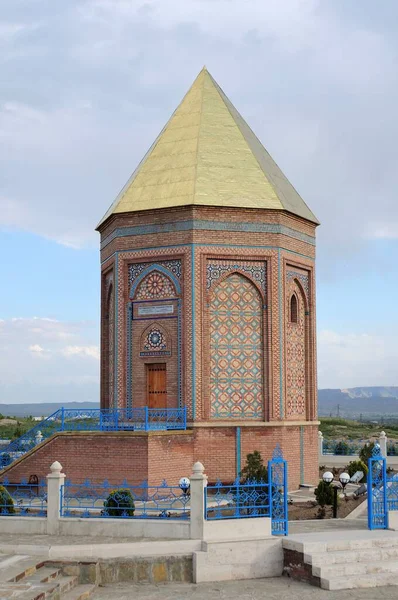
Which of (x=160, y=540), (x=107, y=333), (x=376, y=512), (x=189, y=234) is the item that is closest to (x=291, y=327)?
(x=189, y=234)

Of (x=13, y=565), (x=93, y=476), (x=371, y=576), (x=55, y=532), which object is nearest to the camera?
(x=13, y=565)

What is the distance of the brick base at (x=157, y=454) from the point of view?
16.3 metres

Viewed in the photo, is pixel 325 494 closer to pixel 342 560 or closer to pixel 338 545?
pixel 338 545

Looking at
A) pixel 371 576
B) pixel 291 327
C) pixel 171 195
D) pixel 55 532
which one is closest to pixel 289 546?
pixel 371 576

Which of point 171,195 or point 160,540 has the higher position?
point 171,195

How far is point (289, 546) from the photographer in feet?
39.2

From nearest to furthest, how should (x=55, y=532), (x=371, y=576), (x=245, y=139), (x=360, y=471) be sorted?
1. (x=371, y=576)
2. (x=55, y=532)
3. (x=360, y=471)
4. (x=245, y=139)

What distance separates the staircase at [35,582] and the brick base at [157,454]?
5142mm

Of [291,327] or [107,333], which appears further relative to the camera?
[107,333]

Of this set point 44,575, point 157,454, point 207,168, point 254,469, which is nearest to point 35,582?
point 44,575

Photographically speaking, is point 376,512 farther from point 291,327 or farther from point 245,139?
point 245,139

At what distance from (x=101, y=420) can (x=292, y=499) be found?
4.44 meters

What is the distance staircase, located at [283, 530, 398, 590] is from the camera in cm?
1136

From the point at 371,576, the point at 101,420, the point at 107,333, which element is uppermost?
the point at 107,333
